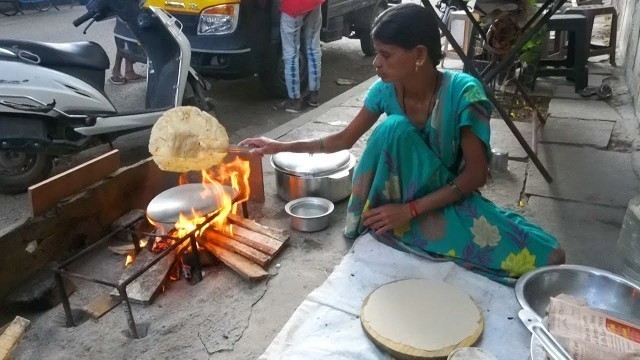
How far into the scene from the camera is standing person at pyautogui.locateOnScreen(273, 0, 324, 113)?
5.24 meters

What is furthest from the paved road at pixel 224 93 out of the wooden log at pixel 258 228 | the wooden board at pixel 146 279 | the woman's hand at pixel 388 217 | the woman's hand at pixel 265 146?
the woman's hand at pixel 388 217

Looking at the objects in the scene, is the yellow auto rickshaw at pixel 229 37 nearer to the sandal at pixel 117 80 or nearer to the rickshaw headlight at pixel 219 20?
the rickshaw headlight at pixel 219 20

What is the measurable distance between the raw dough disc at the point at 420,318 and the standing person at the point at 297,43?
3.71m

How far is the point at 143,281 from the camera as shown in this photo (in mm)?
2523

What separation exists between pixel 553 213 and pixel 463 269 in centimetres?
107

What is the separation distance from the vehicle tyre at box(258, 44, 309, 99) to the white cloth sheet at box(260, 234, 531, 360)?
3.58m

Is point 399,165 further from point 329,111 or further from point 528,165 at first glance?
point 329,111

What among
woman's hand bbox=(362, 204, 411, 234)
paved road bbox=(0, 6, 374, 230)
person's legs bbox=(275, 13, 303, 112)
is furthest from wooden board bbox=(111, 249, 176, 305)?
person's legs bbox=(275, 13, 303, 112)

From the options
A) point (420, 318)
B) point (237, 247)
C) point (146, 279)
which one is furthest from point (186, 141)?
point (420, 318)

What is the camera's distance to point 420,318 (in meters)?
2.00

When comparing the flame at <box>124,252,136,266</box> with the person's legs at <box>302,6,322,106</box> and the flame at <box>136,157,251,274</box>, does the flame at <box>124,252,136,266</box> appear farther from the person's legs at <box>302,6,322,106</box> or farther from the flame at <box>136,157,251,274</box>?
the person's legs at <box>302,6,322,106</box>

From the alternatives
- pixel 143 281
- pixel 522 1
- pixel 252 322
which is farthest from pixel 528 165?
pixel 143 281

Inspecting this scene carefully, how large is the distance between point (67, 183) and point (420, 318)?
1927 millimetres

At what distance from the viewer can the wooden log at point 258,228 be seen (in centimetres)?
285
